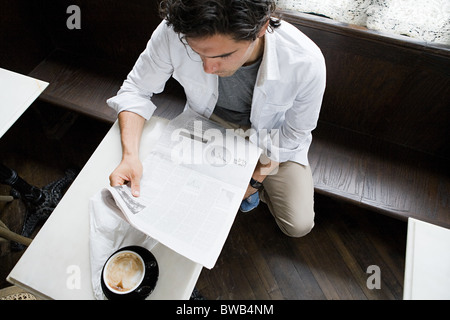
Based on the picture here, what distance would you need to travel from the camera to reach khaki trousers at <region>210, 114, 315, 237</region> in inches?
49.7

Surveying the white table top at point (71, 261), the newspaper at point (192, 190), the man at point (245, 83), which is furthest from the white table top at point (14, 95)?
the newspaper at point (192, 190)

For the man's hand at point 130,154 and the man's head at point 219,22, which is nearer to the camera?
the man's head at point 219,22

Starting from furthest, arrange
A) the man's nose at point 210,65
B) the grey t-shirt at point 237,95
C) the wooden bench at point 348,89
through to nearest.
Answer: the wooden bench at point 348,89
the grey t-shirt at point 237,95
the man's nose at point 210,65

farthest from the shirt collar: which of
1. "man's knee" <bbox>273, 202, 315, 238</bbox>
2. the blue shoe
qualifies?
the blue shoe

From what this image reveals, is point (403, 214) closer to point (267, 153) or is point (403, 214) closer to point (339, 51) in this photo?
point (267, 153)

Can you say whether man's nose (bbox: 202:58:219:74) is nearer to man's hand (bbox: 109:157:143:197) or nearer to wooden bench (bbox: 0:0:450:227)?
man's hand (bbox: 109:157:143:197)

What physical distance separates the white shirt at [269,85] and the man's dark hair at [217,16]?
0.63 feet

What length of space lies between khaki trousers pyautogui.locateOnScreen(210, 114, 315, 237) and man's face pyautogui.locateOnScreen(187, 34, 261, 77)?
42cm

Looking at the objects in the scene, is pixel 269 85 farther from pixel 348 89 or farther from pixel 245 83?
pixel 348 89

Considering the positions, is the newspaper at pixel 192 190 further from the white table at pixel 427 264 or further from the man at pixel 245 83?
the white table at pixel 427 264

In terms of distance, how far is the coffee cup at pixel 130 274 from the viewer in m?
0.71

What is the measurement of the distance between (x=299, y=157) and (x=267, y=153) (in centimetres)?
14

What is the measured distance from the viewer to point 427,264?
0.83 meters

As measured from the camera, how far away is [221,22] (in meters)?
0.71
